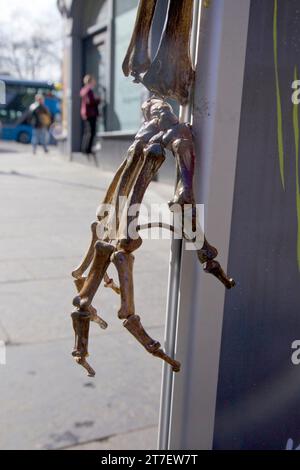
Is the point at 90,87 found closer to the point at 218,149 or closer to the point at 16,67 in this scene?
the point at 218,149

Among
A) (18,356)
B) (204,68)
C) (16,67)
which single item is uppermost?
(16,67)

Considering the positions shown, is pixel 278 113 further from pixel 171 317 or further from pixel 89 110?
pixel 89 110

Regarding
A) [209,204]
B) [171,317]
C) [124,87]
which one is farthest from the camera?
[124,87]

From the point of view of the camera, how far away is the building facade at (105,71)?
9906 mm

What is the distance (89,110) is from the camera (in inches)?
447

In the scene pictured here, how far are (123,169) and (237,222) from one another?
369mm

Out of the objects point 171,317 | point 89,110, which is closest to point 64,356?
point 171,317

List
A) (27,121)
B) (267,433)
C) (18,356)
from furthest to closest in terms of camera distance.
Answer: (27,121) < (18,356) < (267,433)

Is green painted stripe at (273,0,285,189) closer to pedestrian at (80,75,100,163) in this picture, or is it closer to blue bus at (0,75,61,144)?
pedestrian at (80,75,100,163)

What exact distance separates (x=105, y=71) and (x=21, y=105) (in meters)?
9.39

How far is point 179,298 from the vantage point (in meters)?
1.37

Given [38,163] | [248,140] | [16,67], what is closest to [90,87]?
[38,163]

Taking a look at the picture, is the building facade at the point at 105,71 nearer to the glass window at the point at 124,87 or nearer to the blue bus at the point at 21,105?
the glass window at the point at 124,87

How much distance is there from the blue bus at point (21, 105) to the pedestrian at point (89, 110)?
791 centimetres
